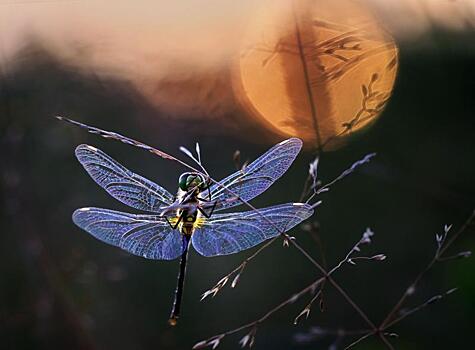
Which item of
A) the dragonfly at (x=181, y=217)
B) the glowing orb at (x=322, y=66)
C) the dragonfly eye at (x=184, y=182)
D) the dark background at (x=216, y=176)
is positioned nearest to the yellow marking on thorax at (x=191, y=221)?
the dragonfly at (x=181, y=217)

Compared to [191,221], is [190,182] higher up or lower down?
higher up

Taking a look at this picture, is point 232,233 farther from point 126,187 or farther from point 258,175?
point 126,187

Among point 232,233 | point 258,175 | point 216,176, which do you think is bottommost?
point 216,176

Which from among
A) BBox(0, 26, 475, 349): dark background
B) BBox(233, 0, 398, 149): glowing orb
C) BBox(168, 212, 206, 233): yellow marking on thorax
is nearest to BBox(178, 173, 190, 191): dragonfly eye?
BBox(168, 212, 206, 233): yellow marking on thorax

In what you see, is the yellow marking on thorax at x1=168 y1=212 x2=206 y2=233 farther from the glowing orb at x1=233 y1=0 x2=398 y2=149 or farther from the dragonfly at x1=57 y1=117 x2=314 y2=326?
the glowing orb at x1=233 y1=0 x2=398 y2=149

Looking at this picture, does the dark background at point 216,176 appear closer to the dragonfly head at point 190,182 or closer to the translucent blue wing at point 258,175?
the translucent blue wing at point 258,175

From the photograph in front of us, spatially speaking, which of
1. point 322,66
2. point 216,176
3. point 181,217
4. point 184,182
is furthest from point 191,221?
point 216,176

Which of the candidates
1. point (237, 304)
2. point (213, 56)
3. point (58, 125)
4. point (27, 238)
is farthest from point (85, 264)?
point (237, 304)
